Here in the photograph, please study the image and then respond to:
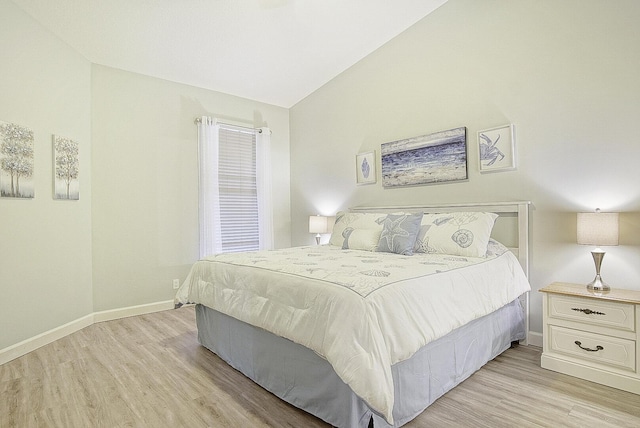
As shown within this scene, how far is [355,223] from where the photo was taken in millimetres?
3525

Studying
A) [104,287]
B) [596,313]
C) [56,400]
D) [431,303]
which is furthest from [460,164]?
[104,287]

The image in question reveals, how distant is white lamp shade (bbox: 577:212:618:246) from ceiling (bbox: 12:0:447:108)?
243 cm

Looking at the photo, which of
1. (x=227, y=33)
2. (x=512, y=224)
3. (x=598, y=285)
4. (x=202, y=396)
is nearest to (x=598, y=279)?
(x=598, y=285)

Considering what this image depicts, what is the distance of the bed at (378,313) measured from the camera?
1.51 meters

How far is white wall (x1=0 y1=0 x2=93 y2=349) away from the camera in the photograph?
2.64m

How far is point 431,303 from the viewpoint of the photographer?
1790mm

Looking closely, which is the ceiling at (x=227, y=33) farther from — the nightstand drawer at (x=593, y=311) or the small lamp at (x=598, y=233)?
the nightstand drawer at (x=593, y=311)

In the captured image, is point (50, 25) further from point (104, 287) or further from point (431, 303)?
point (431, 303)

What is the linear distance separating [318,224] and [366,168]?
3.19ft

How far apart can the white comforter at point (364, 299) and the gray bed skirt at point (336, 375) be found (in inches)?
5.8

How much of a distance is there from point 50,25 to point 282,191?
10.2 ft

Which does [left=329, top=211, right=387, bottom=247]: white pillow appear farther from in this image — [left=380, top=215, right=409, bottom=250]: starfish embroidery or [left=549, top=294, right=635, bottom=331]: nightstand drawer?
[left=549, top=294, right=635, bottom=331]: nightstand drawer

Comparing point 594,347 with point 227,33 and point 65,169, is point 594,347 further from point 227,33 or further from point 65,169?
point 65,169

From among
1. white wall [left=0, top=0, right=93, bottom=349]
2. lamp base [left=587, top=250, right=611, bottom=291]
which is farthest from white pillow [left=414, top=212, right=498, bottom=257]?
white wall [left=0, top=0, right=93, bottom=349]
